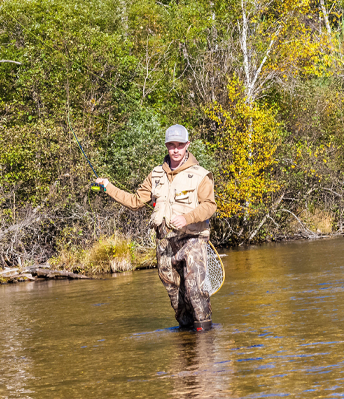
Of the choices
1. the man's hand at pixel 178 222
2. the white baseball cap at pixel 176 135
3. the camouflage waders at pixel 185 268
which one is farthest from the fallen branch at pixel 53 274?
the man's hand at pixel 178 222

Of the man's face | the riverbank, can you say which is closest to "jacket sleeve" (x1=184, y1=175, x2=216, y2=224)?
the man's face

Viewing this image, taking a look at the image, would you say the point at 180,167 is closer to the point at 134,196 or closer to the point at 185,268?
the point at 134,196

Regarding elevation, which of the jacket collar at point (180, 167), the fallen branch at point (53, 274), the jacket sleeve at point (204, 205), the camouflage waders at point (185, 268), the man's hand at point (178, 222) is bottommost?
the fallen branch at point (53, 274)

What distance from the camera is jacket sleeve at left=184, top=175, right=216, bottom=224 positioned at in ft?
21.8

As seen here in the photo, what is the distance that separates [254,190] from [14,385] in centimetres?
1751

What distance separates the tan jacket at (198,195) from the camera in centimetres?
669

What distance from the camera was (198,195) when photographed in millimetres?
6984

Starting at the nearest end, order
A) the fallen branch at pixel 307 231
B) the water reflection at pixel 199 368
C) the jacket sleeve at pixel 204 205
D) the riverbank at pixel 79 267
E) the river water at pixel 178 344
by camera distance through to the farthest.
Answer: the water reflection at pixel 199 368 < the river water at pixel 178 344 < the jacket sleeve at pixel 204 205 < the riverbank at pixel 79 267 < the fallen branch at pixel 307 231

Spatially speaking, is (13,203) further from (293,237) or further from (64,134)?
(293,237)

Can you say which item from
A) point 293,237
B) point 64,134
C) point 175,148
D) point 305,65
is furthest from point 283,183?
point 175,148

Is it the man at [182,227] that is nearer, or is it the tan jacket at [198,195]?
the tan jacket at [198,195]

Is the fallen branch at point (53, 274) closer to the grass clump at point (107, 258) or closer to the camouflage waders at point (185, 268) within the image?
the grass clump at point (107, 258)

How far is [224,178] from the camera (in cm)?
2370

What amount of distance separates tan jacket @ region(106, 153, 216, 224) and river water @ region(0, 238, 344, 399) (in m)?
1.20
